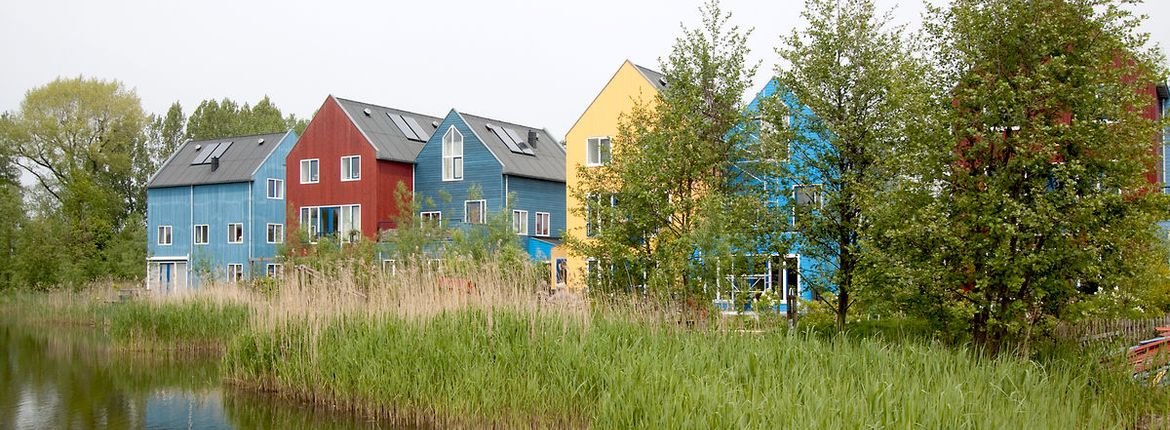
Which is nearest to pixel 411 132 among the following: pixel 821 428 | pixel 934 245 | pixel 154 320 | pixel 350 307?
pixel 154 320

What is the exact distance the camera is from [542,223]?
39469 millimetres

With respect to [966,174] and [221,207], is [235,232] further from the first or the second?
[966,174]

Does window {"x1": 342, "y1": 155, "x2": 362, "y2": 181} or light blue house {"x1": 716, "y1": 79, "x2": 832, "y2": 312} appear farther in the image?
window {"x1": 342, "y1": 155, "x2": 362, "y2": 181}

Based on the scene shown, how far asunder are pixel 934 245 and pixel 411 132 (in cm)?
3279

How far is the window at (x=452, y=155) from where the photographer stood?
→ 125 ft

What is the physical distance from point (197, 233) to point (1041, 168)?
40.3 metres

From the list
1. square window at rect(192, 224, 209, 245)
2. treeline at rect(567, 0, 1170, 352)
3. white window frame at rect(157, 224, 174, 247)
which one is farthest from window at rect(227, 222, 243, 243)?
treeline at rect(567, 0, 1170, 352)

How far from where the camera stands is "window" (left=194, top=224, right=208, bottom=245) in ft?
143

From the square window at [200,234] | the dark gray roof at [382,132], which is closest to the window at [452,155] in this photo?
the dark gray roof at [382,132]

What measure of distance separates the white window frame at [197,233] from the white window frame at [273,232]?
9.87 feet

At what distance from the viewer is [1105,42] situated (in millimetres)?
11023

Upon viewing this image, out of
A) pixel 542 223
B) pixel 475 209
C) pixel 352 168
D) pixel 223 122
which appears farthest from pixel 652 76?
pixel 223 122

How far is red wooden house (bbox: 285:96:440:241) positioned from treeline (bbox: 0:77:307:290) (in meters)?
7.43

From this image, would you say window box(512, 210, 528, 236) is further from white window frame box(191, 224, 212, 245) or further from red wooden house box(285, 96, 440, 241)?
white window frame box(191, 224, 212, 245)
